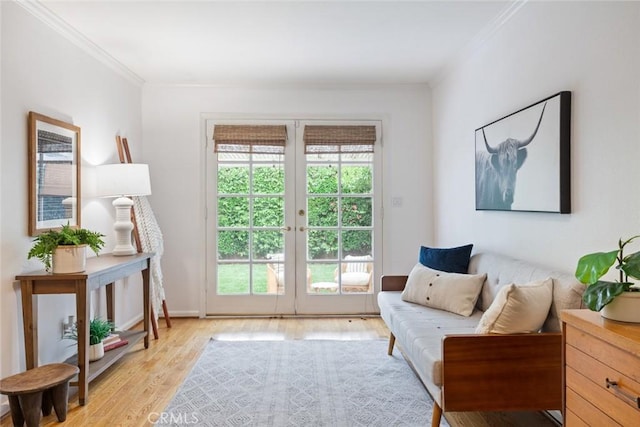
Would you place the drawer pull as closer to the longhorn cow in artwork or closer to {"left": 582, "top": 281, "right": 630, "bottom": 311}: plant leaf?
{"left": 582, "top": 281, "right": 630, "bottom": 311}: plant leaf

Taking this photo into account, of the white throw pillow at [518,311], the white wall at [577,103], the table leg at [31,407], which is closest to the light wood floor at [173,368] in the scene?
the table leg at [31,407]

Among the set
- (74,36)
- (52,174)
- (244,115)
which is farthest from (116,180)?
(244,115)

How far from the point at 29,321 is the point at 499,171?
10.0 feet

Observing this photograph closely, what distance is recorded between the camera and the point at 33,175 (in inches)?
101

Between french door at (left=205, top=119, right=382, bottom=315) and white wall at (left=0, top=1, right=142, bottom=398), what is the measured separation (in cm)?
107

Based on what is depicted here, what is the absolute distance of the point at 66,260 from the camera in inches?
96.3

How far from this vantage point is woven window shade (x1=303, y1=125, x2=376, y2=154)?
438cm

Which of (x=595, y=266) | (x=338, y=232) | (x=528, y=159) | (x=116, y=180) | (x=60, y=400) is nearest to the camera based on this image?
(x=595, y=266)

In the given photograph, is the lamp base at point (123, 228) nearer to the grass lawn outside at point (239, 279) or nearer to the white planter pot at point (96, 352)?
the white planter pot at point (96, 352)

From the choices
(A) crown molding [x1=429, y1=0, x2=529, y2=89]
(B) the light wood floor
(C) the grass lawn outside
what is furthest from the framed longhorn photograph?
(C) the grass lawn outside

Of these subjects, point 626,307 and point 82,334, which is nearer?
point 626,307

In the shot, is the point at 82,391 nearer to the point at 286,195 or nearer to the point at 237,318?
the point at 237,318

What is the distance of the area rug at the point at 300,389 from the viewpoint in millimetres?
2295

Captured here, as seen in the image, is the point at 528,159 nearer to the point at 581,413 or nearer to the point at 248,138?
the point at 581,413
